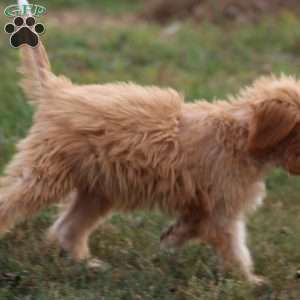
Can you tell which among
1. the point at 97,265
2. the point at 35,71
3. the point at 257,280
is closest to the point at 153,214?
the point at 97,265

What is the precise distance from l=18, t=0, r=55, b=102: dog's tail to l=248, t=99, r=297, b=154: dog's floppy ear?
1460mm

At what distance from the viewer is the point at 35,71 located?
19.9ft

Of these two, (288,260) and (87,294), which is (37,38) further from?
(288,260)

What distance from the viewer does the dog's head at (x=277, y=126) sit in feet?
18.7

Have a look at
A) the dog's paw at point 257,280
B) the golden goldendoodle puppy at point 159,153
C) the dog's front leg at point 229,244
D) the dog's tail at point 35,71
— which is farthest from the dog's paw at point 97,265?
the dog's tail at point 35,71

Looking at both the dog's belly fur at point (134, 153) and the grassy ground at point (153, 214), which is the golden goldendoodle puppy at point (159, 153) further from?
the grassy ground at point (153, 214)

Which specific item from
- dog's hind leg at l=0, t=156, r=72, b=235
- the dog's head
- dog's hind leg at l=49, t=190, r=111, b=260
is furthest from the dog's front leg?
dog's hind leg at l=0, t=156, r=72, b=235

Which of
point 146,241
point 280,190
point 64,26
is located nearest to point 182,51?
point 64,26

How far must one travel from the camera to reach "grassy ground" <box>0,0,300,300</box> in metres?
5.56

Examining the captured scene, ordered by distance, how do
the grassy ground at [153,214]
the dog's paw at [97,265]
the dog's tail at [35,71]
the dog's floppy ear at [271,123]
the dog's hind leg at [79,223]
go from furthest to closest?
the dog's hind leg at [79,223] → the dog's tail at [35,71] → the dog's paw at [97,265] → the dog's floppy ear at [271,123] → the grassy ground at [153,214]

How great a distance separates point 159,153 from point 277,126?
803mm

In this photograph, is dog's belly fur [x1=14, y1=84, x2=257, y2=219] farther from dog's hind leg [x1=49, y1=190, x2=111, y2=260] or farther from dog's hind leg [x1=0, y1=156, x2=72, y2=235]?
dog's hind leg [x1=49, y1=190, x2=111, y2=260]

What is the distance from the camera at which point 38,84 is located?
19.8 feet

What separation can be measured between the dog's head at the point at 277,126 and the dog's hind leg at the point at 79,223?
1.23m
